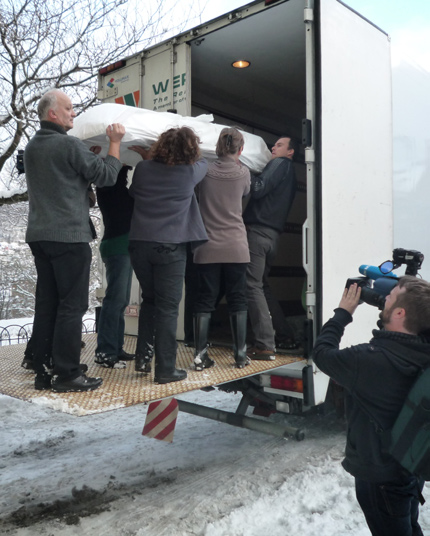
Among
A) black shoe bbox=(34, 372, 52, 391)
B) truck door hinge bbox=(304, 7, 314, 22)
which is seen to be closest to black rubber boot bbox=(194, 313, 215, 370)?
black shoe bbox=(34, 372, 52, 391)

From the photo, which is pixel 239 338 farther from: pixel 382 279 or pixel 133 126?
pixel 133 126

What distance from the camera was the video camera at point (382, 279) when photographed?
237 cm

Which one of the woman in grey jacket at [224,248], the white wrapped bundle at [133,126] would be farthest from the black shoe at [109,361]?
the white wrapped bundle at [133,126]

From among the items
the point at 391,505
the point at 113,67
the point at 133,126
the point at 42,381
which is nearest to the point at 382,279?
the point at 391,505

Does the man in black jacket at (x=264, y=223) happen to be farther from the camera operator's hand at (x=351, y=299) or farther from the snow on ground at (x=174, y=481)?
the camera operator's hand at (x=351, y=299)

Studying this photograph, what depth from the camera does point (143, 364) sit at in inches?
138

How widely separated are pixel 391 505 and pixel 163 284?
184 centimetres

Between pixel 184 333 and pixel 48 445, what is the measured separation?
1.54m

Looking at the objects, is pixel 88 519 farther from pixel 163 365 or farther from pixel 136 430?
pixel 136 430

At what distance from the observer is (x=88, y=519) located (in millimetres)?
3209

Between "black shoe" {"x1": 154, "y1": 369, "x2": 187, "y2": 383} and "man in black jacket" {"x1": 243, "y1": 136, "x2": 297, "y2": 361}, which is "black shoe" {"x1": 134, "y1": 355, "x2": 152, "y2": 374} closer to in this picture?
"black shoe" {"x1": 154, "y1": 369, "x2": 187, "y2": 383}

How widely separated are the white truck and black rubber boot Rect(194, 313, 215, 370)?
58 centimetres

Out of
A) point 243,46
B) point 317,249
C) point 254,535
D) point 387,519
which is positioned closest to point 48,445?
point 254,535

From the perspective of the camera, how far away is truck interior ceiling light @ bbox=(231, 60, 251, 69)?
17.2ft
